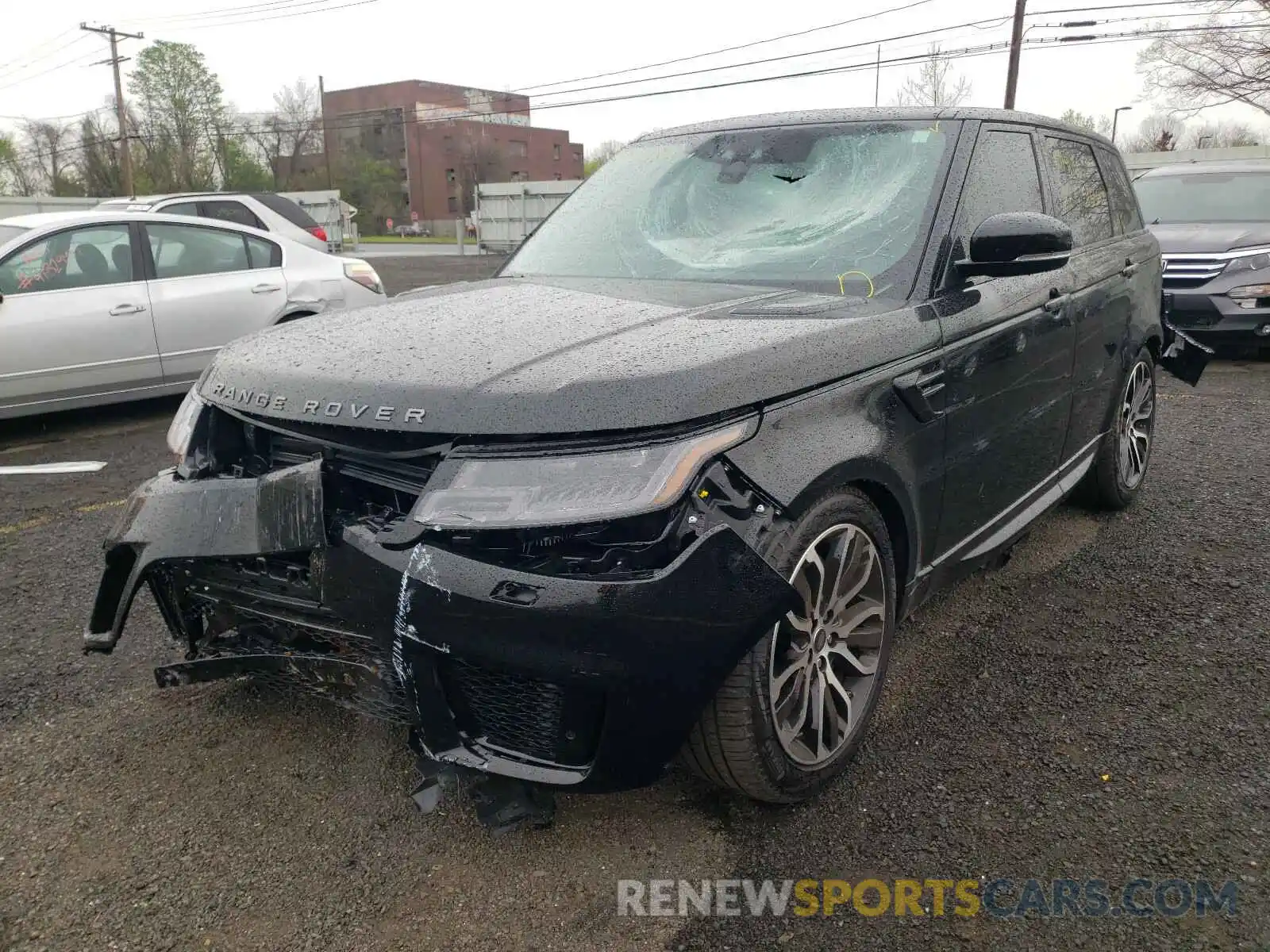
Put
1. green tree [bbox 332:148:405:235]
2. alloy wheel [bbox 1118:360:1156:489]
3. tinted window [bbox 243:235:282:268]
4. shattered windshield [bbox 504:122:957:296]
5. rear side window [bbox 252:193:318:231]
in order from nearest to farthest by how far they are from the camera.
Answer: shattered windshield [bbox 504:122:957:296], alloy wheel [bbox 1118:360:1156:489], tinted window [bbox 243:235:282:268], rear side window [bbox 252:193:318:231], green tree [bbox 332:148:405:235]

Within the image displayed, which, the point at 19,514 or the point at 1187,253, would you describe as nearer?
the point at 19,514

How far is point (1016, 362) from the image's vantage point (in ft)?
10.3

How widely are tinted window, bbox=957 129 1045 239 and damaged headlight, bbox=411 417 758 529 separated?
158 centimetres

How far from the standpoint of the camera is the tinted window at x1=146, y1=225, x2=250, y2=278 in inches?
272

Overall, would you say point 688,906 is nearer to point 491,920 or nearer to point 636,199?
point 491,920

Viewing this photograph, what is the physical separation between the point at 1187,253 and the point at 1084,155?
5794mm

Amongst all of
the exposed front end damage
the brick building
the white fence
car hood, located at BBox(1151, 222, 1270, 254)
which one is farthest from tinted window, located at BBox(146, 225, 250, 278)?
the brick building

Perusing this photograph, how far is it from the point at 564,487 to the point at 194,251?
6336mm

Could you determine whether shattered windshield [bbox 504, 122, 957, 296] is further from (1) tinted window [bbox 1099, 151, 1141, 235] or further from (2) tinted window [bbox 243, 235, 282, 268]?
(2) tinted window [bbox 243, 235, 282, 268]

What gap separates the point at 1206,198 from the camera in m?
10.1

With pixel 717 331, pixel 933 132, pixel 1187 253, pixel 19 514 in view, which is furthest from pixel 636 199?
pixel 1187 253

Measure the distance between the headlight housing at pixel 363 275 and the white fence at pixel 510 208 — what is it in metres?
19.8

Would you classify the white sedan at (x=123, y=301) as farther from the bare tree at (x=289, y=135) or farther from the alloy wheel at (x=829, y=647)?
the bare tree at (x=289, y=135)

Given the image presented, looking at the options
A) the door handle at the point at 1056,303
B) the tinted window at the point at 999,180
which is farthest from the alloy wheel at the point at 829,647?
the door handle at the point at 1056,303
